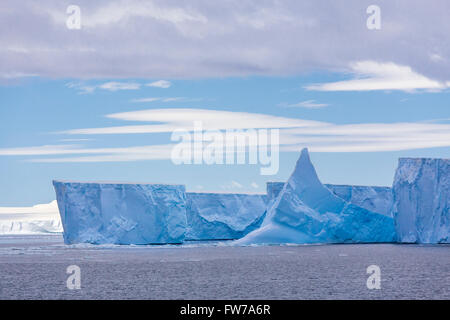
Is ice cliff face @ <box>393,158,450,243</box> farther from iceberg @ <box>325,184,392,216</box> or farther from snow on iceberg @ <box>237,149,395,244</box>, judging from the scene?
iceberg @ <box>325,184,392,216</box>

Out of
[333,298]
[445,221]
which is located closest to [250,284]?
[333,298]

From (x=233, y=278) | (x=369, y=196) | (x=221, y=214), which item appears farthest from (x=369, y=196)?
(x=233, y=278)

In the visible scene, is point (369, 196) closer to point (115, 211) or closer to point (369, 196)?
point (369, 196)

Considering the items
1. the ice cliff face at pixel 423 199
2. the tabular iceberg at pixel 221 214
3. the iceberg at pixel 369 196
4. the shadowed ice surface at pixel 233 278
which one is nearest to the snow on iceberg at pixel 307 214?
the ice cliff face at pixel 423 199

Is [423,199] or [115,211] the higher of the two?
[423,199]

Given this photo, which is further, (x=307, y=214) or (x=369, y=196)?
(x=369, y=196)

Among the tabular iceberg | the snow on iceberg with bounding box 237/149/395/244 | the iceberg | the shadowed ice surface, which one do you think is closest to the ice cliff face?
the snow on iceberg with bounding box 237/149/395/244
